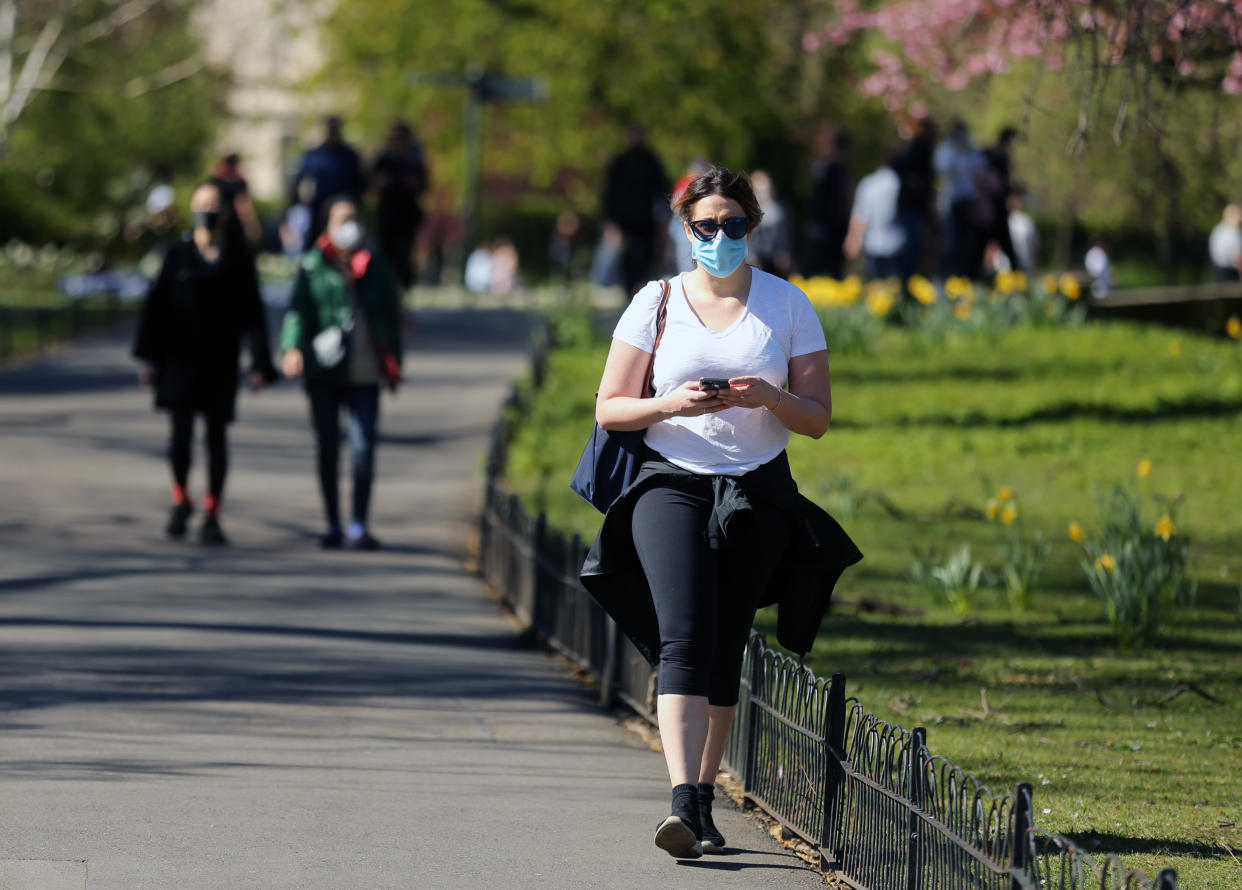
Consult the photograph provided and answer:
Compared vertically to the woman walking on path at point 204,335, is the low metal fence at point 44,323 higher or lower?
lower

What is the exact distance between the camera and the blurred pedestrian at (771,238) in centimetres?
2097

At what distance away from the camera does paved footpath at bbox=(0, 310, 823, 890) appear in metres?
5.23

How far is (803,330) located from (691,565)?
0.71 m

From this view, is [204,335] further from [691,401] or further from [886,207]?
[886,207]

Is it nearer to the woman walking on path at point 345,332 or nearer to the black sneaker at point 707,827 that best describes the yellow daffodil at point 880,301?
the woman walking on path at point 345,332

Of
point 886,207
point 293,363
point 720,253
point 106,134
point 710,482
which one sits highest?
point 106,134

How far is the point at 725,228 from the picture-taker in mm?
5484

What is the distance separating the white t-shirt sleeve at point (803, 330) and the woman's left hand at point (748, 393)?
0.31 metres

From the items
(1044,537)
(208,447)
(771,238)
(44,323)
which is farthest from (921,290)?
(208,447)

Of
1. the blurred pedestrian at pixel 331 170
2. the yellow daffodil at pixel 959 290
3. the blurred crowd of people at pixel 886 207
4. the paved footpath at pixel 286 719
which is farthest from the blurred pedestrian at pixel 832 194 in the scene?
the paved footpath at pixel 286 719

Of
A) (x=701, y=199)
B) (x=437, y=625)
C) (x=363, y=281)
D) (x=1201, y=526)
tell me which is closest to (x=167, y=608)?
(x=437, y=625)

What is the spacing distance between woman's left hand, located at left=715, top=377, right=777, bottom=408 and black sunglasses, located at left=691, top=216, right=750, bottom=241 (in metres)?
0.44

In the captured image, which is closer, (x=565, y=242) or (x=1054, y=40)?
(x=1054, y=40)

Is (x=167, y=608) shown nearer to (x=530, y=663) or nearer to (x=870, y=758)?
(x=530, y=663)
